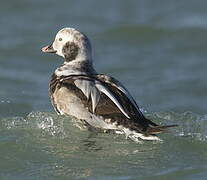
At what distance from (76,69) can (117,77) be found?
3556 millimetres

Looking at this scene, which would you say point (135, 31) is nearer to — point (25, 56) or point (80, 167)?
point (25, 56)

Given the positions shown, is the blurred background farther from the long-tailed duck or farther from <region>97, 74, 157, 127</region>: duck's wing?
<region>97, 74, 157, 127</region>: duck's wing

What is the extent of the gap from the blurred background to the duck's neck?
54.3 inches

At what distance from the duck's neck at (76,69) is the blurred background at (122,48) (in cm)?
138

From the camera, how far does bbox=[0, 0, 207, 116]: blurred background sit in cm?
1244

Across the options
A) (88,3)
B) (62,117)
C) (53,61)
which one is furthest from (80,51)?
(88,3)

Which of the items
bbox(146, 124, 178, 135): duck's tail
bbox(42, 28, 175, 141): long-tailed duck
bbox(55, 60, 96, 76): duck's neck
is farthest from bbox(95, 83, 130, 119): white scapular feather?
bbox(55, 60, 96, 76): duck's neck

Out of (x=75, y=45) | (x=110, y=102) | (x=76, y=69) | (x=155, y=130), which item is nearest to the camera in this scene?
(x=155, y=130)

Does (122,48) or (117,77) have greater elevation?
(122,48)

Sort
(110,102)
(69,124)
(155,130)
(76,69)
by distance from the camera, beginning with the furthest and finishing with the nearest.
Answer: (76,69) < (69,124) < (110,102) < (155,130)

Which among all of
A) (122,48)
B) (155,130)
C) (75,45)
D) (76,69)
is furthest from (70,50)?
(122,48)

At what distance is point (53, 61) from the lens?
547 inches

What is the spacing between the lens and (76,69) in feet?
32.1

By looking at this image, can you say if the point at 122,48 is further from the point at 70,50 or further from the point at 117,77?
the point at 70,50
